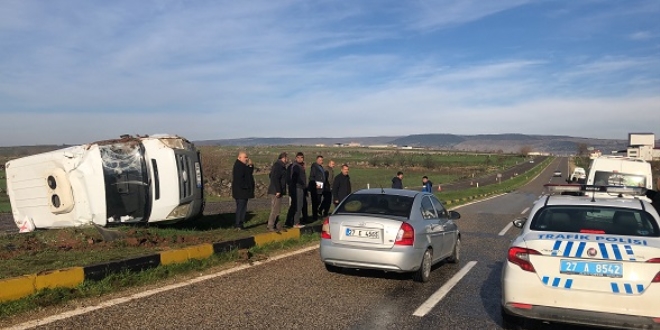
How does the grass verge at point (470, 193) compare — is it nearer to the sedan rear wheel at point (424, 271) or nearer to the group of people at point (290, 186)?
the group of people at point (290, 186)

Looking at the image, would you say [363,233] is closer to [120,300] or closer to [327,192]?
[120,300]

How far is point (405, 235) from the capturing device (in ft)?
25.5

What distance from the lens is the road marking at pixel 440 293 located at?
645 cm

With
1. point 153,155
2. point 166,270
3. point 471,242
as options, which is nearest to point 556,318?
point 166,270

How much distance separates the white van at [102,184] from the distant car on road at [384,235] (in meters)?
4.57

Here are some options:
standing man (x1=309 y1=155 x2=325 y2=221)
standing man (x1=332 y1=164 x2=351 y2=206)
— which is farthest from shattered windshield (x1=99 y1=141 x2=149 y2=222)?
standing man (x1=332 y1=164 x2=351 y2=206)

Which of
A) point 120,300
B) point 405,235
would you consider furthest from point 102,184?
point 405,235

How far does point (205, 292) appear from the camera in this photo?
698cm

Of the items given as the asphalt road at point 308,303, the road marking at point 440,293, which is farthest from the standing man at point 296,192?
the road marking at point 440,293

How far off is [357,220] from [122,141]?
19.6ft

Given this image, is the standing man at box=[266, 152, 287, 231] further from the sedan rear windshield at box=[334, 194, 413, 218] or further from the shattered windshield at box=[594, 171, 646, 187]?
the shattered windshield at box=[594, 171, 646, 187]

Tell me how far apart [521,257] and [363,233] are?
2.81 metres

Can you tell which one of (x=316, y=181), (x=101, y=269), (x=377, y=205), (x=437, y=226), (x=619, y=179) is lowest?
(x=101, y=269)

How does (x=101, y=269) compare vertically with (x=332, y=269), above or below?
above
